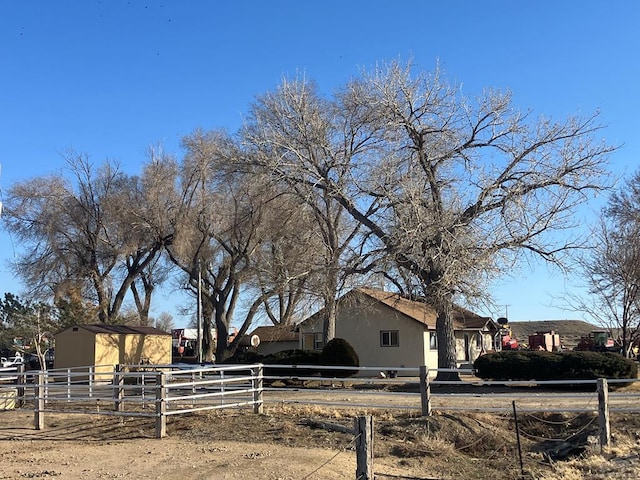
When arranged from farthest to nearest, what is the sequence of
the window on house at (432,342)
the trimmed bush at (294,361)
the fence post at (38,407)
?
the window on house at (432,342) → the trimmed bush at (294,361) → the fence post at (38,407)

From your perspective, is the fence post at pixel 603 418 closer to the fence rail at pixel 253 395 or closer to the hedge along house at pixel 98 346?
the fence rail at pixel 253 395

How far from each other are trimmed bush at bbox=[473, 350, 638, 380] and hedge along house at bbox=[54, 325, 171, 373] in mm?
17445

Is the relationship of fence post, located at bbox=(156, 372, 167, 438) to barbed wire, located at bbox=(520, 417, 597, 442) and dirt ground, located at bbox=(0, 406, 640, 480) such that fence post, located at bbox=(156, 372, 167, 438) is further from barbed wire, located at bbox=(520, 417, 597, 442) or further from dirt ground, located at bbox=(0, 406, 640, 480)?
barbed wire, located at bbox=(520, 417, 597, 442)

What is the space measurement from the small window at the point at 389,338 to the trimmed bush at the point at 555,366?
10.3 metres

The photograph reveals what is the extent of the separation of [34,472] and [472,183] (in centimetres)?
1916

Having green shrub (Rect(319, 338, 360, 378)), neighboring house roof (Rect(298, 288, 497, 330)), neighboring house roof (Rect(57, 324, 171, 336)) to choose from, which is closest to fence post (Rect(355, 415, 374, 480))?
neighboring house roof (Rect(298, 288, 497, 330))

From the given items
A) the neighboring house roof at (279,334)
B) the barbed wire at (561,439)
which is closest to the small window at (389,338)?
the neighboring house roof at (279,334)

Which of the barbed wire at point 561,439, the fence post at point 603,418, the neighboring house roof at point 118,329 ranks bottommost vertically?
the barbed wire at point 561,439

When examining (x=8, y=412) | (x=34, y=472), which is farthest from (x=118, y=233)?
(x=34, y=472)

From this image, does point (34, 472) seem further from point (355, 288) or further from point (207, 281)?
point (207, 281)

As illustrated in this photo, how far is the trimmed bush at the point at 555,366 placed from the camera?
954 inches

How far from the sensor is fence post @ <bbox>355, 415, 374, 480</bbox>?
23.2 feet

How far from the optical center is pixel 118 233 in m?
44.0

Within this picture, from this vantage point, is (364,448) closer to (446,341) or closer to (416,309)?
(446,341)
